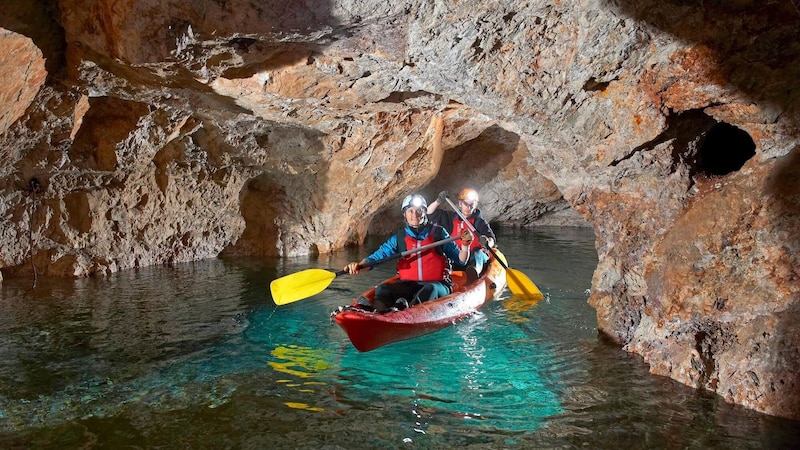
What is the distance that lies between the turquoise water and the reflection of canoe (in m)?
0.12

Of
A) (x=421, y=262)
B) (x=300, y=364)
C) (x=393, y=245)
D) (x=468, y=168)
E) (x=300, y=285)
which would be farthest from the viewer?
(x=468, y=168)

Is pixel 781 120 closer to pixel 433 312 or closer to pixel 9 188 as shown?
pixel 433 312

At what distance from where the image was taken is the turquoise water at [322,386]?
321 centimetres

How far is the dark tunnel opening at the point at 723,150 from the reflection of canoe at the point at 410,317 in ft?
8.61

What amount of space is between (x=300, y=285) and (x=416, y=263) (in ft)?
4.19

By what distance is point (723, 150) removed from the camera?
15.2ft

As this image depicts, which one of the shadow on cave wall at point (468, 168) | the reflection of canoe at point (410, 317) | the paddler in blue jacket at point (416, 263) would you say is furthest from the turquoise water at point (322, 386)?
the shadow on cave wall at point (468, 168)

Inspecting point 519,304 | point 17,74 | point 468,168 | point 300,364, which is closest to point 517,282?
point 519,304

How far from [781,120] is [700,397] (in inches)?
74.0

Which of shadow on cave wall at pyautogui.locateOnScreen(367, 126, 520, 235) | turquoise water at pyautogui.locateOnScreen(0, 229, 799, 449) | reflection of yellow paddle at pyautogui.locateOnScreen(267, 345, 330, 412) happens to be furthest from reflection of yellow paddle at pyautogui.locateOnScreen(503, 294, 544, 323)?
shadow on cave wall at pyautogui.locateOnScreen(367, 126, 520, 235)

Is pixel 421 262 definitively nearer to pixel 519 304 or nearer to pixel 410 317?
pixel 410 317

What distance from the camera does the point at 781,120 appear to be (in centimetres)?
356

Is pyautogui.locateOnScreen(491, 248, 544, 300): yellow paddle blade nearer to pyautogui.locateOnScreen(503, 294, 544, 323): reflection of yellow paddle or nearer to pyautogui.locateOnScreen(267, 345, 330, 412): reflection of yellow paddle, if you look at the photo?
pyautogui.locateOnScreen(503, 294, 544, 323): reflection of yellow paddle

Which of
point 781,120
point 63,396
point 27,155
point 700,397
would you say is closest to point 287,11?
point 63,396
